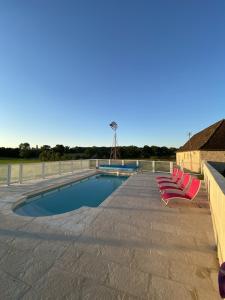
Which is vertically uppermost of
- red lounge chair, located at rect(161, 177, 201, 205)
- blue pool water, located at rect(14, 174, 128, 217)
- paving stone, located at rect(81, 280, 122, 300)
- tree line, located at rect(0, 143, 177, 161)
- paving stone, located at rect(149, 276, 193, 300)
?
tree line, located at rect(0, 143, 177, 161)

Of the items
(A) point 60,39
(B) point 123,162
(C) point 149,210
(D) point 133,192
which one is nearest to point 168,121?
(B) point 123,162

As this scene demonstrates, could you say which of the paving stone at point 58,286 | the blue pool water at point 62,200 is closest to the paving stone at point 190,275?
the paving stone at point 58,286

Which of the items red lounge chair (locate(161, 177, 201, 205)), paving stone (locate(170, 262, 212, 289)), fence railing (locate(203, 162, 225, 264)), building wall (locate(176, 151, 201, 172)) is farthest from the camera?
building wall (locate(176, 151, 201, 172))

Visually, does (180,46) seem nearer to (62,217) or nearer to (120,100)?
(120,100)

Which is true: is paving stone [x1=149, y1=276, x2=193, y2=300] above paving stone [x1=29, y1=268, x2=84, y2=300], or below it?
below

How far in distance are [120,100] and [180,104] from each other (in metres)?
6.26

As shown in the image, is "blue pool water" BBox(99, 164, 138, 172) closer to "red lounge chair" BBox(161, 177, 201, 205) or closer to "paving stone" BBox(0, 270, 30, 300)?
"red lounge chair" BBox(161, 177, 201, 205)

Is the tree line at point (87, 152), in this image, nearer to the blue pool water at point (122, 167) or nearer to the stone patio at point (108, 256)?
the blue pool water at point (122, 167)

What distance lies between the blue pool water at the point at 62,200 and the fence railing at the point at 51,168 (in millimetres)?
2106

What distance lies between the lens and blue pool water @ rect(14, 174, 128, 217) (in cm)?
647

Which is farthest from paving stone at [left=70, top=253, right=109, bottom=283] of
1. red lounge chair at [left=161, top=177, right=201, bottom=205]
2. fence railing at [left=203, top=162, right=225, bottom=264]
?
red lounge chair at [left=161, top=177, right=201, bottom=205]

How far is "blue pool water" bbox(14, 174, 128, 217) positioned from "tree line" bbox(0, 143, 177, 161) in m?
24.8

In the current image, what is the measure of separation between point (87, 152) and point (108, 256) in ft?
126

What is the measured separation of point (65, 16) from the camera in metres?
10.1
